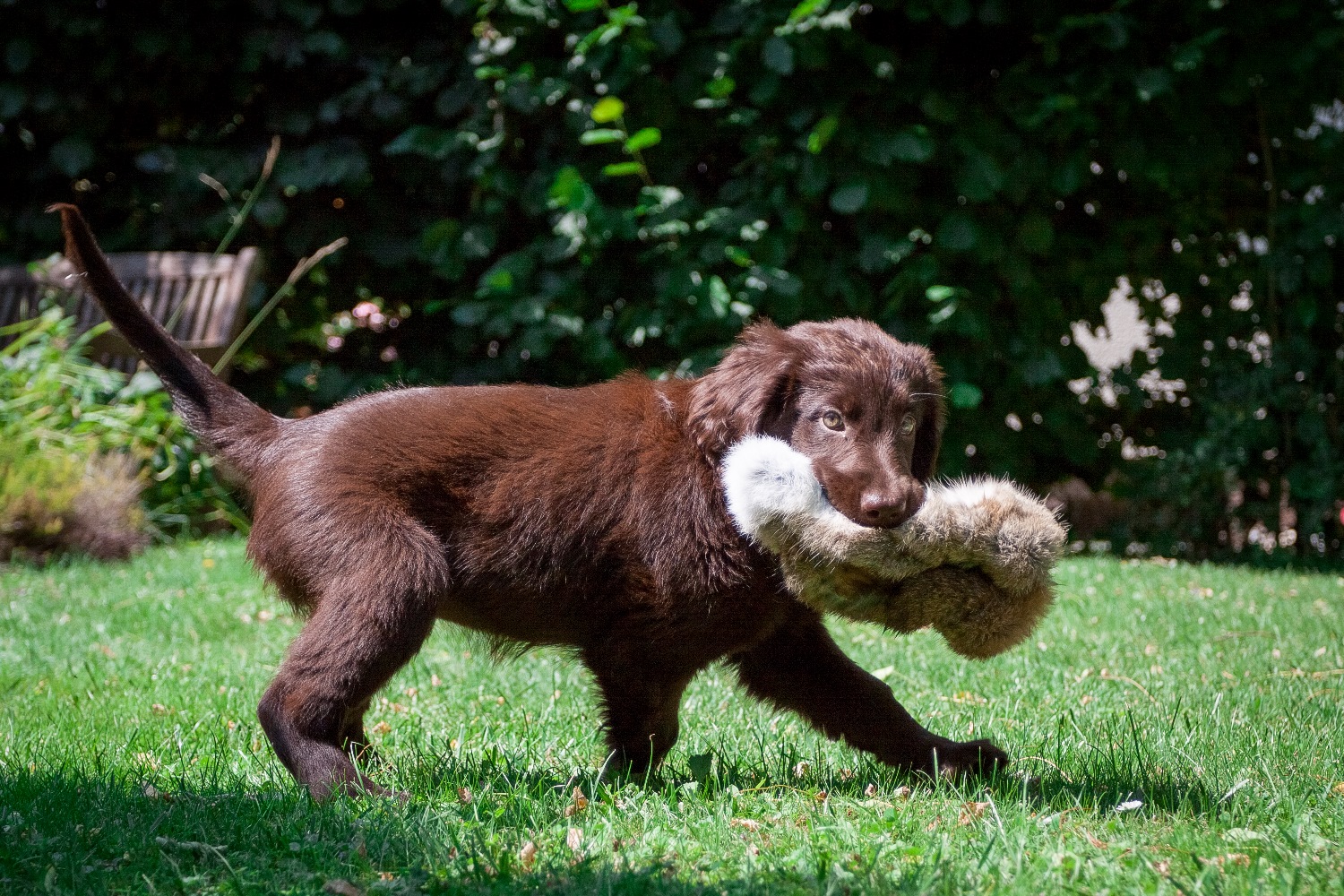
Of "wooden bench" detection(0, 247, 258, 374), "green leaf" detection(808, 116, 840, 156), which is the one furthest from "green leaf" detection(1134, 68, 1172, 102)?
"wooden bench" detection(0, 247, 258, 374)

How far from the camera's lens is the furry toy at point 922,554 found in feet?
8.30

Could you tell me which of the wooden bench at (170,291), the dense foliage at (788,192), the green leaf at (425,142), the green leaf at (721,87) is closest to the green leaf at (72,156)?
the dense foliage at (788,192)

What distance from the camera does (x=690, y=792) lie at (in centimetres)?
263

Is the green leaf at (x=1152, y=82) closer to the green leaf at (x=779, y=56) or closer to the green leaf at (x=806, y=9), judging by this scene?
the green leaf at (x=806, y=9)

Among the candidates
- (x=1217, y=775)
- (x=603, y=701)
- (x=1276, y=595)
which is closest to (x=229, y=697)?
(x=603, y=701)

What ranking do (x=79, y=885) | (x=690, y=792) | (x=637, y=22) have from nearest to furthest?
1. (x=79, y=885)
2. (x=690, y=792)
3. (x=637, y=22)

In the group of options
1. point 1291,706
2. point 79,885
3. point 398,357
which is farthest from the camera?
point 398,357

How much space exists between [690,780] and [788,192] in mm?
4314

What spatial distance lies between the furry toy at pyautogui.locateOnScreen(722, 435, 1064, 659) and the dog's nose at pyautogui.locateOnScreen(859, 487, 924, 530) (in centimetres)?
3

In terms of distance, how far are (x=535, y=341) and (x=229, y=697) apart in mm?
3273

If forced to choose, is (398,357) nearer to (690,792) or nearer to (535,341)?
(535,341)

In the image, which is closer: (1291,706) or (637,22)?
(1291,706)

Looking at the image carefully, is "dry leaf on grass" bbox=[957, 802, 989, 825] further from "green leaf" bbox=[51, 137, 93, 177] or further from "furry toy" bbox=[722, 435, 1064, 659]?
"green leaf" bbox=[51, 137, 93, 177]

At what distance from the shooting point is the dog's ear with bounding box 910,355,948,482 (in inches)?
119
